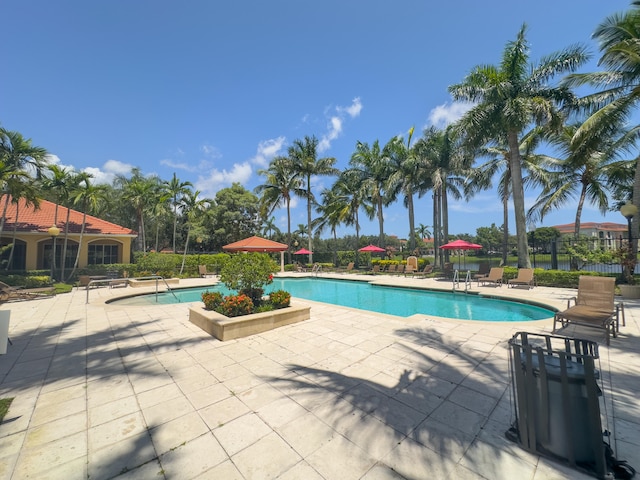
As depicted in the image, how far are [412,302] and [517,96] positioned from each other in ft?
39.0

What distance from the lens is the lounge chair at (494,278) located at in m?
13.4

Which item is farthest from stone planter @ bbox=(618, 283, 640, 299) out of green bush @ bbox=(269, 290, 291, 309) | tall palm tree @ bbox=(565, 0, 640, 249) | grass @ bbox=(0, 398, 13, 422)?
grass @ bbox=(0, 398, 13, 422)

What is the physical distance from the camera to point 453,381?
368 centimetres

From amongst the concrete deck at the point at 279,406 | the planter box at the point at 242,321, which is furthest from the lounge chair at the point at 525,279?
the planter box at the point at 242,321

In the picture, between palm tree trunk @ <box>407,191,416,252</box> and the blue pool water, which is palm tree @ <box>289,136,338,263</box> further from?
the blue pool water

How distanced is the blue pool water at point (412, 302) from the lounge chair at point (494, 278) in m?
2.85

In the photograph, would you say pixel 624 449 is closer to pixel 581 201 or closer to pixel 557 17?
pixel 557 17

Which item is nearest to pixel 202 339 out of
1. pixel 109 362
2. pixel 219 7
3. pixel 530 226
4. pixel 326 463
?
pixel 109 362

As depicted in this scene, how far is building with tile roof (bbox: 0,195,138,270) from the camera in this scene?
1659 centimetres

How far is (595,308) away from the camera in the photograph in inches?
225

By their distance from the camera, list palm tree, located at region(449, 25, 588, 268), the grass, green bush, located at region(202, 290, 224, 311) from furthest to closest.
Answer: palm tree, located at region(449, 25, 588, 268), green bush, located at region(202, 290, 224, 311), the grass

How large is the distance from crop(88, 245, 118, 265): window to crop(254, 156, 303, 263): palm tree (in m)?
12.6

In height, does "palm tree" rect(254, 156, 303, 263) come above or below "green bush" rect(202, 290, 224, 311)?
above

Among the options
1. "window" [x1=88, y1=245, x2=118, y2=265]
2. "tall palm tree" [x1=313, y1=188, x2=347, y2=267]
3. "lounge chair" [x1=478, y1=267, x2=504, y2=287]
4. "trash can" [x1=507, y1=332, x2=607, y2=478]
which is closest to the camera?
"trash can" [x1=507, y1=332, x2=607, y2=478]
